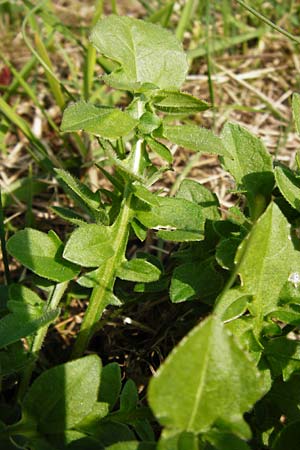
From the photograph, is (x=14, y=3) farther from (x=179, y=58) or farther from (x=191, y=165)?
(x=179, y=58)

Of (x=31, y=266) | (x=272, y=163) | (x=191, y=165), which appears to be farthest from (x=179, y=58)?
(x=191, y=165)

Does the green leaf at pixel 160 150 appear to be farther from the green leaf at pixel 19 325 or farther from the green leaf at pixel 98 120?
the green leaf at pixel 19 325

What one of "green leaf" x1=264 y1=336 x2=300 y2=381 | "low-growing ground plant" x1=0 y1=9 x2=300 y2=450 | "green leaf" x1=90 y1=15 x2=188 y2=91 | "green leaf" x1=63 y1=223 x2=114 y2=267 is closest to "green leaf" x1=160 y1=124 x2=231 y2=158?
"low-growing ground plant" x1=0 y1=9 x2=300 y2=450

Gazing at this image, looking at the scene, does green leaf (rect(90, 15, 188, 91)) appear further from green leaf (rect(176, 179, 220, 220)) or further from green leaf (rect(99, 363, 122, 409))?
green leaf (rect(99, 363, 122, 409))

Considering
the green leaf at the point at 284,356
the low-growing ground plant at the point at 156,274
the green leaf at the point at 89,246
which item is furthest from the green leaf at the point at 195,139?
the green leaf at the point at 284,356

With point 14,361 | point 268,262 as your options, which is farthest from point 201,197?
point 14,361

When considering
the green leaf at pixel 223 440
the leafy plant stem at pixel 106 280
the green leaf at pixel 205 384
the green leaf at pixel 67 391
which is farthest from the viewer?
the leafy plant stem at pixel 106 280

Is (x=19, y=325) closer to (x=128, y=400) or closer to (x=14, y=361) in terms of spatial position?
(x=14, y=361)
